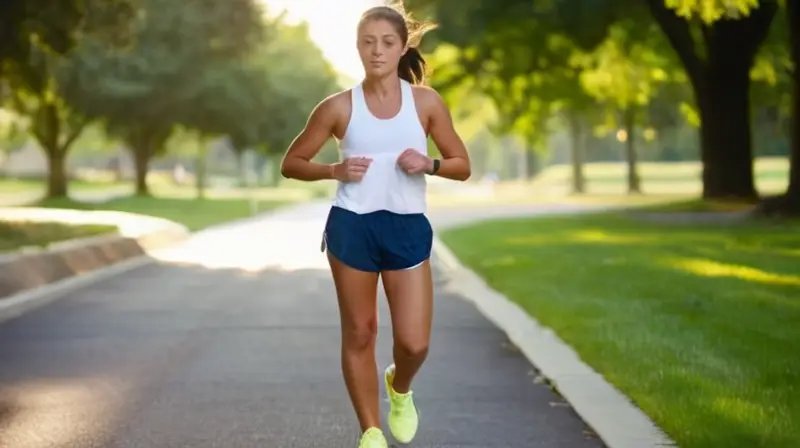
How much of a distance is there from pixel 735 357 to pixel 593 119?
46.2 m

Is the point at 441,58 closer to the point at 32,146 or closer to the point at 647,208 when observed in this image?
the point at 647,208

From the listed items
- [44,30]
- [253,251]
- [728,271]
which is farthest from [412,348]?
[44,30]

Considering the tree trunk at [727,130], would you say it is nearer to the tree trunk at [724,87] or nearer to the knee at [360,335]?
the tree trunk at [724,87]

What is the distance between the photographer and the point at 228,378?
27.5 ft

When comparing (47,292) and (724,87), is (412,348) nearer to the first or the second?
(47,292)

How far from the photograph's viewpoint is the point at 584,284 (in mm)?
13984

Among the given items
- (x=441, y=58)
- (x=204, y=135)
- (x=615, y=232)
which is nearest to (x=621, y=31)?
(x=441, y=58)

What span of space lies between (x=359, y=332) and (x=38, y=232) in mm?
16506

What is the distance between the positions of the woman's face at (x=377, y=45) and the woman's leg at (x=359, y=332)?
2.69ft

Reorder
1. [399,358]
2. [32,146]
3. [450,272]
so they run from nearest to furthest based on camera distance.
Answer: [399,358] → [450,272] → [32,146]

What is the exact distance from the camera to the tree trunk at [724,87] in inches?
1171

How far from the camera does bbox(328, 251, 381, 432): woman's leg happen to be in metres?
5.42

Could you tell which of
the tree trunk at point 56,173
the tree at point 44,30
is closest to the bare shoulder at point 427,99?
the tree at point 44,30

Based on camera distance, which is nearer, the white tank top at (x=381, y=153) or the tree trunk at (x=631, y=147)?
the white tank top at (x=381, y=153)
